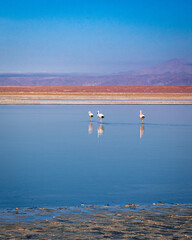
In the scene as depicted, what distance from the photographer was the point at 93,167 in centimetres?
884

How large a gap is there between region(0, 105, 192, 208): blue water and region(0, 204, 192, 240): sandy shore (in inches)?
15.2

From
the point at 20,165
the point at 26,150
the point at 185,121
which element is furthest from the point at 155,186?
the point at 185,121

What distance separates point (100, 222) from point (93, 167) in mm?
3606

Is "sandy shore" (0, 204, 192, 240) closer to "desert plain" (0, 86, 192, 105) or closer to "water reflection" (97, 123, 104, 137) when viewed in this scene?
"water reflection" (97, 123, 104, 137)

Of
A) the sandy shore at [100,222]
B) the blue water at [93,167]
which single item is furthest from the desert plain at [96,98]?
the sandy shore at [100,222]

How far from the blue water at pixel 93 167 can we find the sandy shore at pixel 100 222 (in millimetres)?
385

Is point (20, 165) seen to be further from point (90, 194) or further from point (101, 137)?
point (101, 137)

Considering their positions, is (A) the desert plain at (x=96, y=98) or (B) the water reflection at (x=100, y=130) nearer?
(B) the water reflection at (x=100, y=130)

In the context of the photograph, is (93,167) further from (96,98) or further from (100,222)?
(96,98)

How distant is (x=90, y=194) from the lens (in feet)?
21.8

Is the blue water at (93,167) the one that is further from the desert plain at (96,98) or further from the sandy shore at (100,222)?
the desert plain at (96,98)

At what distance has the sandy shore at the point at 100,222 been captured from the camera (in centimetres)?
479

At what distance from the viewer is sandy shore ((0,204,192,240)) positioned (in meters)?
4.79

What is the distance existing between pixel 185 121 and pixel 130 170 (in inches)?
499
